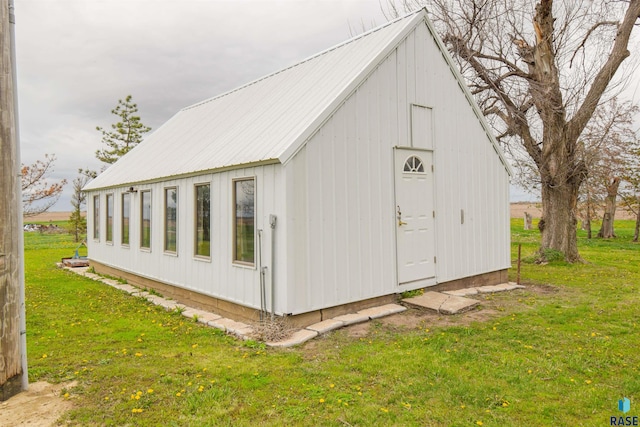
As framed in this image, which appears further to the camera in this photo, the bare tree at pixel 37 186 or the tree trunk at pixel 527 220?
the tree trunk at pixel 527 220

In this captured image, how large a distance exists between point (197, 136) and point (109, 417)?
7.42 meters

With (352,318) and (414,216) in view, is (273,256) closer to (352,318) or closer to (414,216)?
(352,318)

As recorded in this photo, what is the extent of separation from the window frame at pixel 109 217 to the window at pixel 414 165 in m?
8.58

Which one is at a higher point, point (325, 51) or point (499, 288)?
point (325, 51)

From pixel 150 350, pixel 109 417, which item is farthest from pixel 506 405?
pixel 150 350

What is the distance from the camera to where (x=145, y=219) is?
993 cm

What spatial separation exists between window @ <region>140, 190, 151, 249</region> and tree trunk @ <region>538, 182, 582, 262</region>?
11.2m

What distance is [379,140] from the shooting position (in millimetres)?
6992

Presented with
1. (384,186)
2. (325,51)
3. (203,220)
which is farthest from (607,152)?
(203,220)

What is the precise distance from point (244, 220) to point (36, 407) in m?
3.51

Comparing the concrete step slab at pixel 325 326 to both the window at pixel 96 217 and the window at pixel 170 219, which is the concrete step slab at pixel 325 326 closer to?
the window at pixel 170 219

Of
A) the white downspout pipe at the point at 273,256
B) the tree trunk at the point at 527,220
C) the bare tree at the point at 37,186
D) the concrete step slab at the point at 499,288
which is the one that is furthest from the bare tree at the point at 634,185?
the bare tree at the point at 37,186

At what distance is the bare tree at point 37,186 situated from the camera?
71.5ft

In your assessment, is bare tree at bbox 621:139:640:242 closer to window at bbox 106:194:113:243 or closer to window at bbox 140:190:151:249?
window at bbox 140:190:151:249
